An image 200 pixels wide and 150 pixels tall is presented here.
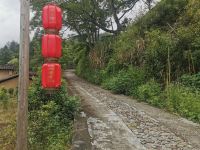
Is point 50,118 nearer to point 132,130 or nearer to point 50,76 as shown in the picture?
point 132,130

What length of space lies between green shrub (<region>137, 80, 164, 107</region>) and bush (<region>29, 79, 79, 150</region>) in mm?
3392

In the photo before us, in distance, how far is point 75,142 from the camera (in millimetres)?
7430

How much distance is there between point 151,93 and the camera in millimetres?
13273

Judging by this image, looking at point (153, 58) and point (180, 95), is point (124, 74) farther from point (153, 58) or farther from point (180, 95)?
point (180, 95)

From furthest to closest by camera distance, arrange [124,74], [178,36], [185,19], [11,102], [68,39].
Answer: [68,39] → [11,102] → [124,74] → [185,19] → [178,36]

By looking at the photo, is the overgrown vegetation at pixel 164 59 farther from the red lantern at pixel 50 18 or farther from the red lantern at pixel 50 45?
the red lantern at pixel 50 18

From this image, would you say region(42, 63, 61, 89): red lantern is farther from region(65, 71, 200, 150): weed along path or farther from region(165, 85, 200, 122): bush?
region(165, 85, 200, 122): bush

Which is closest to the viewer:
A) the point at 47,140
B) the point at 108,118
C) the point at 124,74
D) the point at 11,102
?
the point at 47,140

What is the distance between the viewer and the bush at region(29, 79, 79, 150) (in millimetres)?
8117

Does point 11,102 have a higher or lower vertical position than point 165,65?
lower

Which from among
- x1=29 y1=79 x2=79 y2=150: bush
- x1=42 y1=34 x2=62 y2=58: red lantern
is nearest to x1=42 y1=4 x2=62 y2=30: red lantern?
x1=42 y1=34 x2=62 y2=58: red lantern

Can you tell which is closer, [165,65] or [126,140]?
[126,140]

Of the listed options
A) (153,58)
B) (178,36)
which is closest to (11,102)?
(153,58)

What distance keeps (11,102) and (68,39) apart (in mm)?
12954
